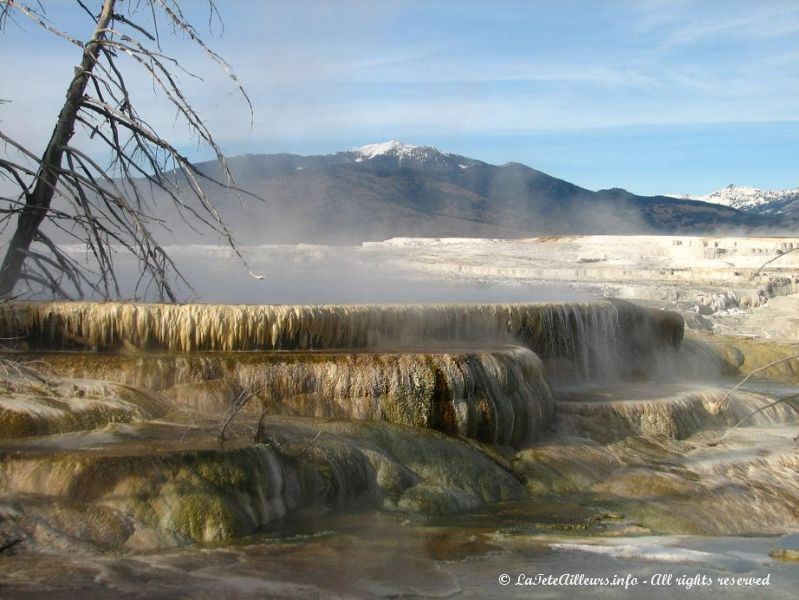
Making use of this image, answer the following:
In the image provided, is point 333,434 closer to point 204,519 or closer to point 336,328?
point 204,519

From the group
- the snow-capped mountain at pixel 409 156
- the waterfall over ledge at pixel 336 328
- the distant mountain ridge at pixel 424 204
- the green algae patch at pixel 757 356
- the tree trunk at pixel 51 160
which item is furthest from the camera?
the snow-capped mountain at pixel 409 156

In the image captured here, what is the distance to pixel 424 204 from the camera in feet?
347

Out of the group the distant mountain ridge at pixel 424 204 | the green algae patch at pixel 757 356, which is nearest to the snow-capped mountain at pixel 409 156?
the distant mountain ridge at pixel 424 204

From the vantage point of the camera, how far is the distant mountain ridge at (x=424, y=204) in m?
78.9

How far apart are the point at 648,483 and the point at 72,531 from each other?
455cm

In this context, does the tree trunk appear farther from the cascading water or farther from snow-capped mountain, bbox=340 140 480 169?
snow-capped mountain, bbox=340 140 480 169

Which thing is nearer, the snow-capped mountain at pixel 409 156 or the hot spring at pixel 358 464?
the hot spring at pixel 358 464

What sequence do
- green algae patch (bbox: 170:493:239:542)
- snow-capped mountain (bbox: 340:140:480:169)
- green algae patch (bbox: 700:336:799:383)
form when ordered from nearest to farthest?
green algae patch (bbox: 170:493:239:542) < green algae patch (bbox: 700:336:799:383) < snow-capped mountain (bbox: 340:140:480:169)

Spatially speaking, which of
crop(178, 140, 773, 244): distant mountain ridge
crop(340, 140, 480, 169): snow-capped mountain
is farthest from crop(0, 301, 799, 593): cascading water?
crop(340, 140, 480, 169): snow-capped mountain

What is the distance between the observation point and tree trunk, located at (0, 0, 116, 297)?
7.34m

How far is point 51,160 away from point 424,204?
324ft

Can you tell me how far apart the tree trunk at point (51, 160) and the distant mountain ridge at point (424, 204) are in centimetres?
5088

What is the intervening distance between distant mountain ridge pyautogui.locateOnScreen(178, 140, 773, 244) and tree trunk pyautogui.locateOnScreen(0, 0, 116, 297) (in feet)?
167

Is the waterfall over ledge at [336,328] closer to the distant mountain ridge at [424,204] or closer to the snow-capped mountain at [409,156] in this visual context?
the distant mountain ridge at [424,204]
